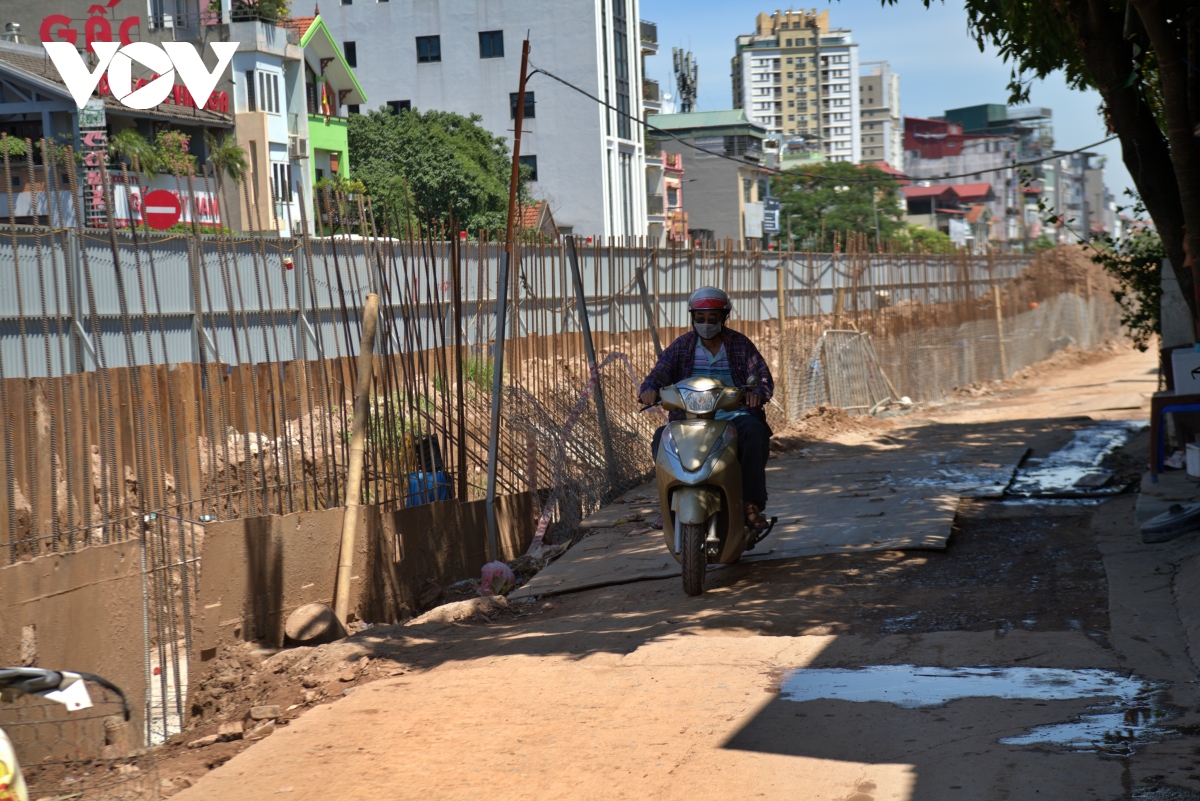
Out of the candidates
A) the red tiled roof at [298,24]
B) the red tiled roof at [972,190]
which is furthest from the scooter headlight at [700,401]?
the red tiled roof at [972,190]

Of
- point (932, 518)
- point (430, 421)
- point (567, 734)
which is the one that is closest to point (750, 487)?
point (932, 518)

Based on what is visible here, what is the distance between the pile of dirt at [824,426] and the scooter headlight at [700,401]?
20.9 ft

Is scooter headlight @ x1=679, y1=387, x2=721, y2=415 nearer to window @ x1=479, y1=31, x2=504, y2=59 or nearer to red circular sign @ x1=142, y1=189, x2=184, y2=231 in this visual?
red circular sign @ x1=142, y1=189, x2=184, y2=231

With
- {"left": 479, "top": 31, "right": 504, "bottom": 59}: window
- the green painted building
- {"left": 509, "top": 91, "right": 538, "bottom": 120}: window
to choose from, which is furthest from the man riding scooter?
{"left": 479, "top": 31, "right": 504, "bottom": 59}: window

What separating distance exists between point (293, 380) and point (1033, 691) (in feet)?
13.9

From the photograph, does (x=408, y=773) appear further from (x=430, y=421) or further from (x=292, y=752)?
(x=430, y=421)

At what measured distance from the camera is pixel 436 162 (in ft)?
143

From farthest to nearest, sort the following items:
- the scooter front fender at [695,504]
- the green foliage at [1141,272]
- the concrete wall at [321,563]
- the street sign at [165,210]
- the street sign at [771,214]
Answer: the street sign at [771,214]
the green foliage at [1141,272]
the street sign at [165,210]
the scooter front fender at [695,504]
the concrete wall at [321,563]

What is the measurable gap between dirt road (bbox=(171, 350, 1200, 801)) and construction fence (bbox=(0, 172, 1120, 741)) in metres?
0.97

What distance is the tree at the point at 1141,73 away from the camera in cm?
710

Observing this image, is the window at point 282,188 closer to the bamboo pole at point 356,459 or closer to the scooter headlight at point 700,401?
the bamboo pole at point 356,459

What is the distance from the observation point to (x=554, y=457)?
9.14m

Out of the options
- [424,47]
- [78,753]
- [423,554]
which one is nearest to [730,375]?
[423,554]

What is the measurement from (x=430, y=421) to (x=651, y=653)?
2.80m
